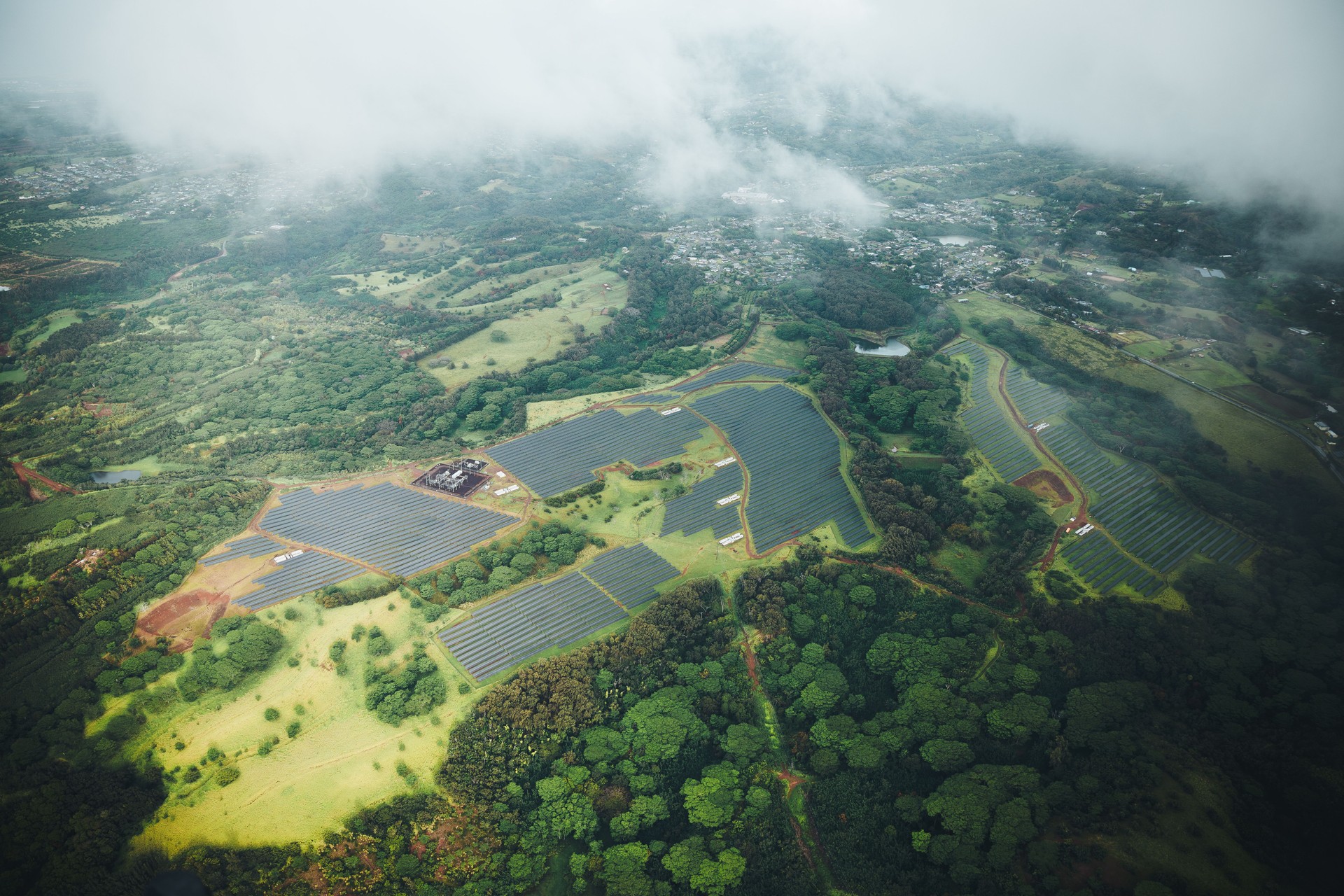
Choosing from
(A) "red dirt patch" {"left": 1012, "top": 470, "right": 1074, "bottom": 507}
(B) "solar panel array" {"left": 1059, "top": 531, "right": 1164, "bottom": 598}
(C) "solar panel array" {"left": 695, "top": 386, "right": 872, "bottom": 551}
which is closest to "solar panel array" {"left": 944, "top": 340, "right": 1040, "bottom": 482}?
(A) "red dirt patch" {"left": 1012, "top": 470, "right": 1074, "bottom": 507}

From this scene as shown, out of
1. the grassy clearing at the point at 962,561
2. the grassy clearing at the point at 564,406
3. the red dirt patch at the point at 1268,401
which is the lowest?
the grassy clearing at the point at 962,561

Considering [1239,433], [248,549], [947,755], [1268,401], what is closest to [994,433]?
[1239,433]

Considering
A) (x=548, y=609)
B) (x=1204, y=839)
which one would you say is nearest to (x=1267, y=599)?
(x=1204, y=839)

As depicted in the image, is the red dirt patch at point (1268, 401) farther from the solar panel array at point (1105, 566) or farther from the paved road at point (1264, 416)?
the solar panel array at point (1105, 566)

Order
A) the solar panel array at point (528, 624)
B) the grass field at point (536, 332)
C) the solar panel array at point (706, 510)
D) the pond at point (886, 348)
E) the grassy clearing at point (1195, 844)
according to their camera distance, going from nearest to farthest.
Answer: the grassy clearing at point (1195, 844), the solar panel array at point (528, 624), the solar panel array at point (706, 510), the grass field at point (536, 332), the pond at point (886, 348)

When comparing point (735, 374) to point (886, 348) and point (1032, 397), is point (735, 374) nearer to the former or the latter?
point (886, 348)

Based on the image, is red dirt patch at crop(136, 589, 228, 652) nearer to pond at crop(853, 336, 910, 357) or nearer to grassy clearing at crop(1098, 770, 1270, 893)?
grassy clearing at crop(1098, 770, 1270, 893)

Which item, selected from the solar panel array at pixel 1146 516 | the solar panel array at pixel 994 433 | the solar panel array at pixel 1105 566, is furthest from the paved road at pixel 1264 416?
the solar panel array at pixel 1105 566
